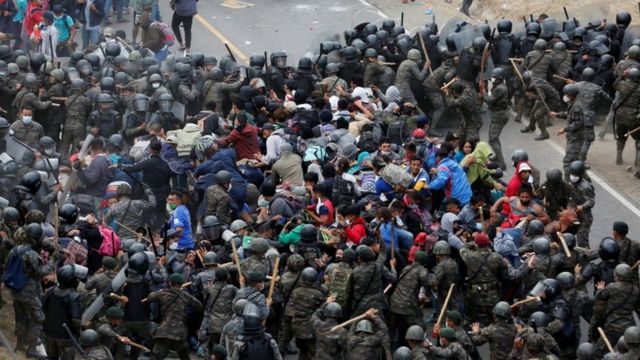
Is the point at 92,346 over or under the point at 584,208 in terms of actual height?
under

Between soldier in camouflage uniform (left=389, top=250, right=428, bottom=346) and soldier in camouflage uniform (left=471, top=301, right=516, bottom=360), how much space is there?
946mm

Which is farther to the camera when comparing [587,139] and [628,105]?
[628,105]

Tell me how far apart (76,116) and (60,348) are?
627 cm

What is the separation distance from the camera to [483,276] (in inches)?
736

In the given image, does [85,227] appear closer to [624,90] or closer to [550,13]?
[624,90]

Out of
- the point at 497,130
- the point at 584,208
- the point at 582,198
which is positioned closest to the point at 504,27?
the point at 497,130

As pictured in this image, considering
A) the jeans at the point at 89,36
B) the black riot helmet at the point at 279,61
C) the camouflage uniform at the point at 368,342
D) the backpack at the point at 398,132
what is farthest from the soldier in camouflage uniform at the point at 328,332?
the jeans at the point at 89,36

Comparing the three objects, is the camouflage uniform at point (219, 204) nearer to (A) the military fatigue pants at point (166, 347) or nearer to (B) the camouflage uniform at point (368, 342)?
→ (A) the military fatigue pants at point (166, 347)

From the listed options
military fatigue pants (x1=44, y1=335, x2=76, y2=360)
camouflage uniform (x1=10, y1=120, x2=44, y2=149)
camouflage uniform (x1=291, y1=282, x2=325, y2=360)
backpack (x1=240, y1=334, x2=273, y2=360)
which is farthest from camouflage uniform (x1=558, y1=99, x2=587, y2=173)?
military fatigue pants (x1=44, y1=335, x2=76, y2=360)

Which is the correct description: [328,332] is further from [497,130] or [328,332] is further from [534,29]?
[534,29]

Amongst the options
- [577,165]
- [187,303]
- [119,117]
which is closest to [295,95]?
[119,117]

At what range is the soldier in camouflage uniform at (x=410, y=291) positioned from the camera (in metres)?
18.3

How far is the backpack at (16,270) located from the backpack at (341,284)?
141 inches

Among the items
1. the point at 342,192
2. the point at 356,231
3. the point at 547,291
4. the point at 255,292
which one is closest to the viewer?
the point at 255,292
